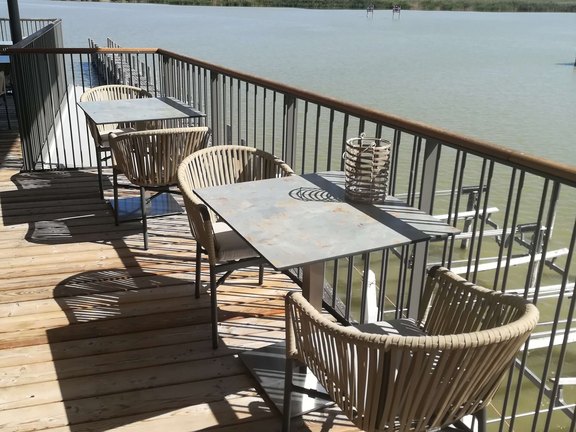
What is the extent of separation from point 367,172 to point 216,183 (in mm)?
1160

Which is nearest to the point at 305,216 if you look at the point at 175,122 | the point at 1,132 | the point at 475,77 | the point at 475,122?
the point at 175,122

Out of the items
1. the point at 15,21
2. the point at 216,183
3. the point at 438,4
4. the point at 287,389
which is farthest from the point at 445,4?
the point at 287,389

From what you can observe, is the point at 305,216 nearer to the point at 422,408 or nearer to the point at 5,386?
the point at 422,408

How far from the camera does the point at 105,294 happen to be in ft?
10.9

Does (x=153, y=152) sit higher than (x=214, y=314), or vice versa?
(x=153, y=152)

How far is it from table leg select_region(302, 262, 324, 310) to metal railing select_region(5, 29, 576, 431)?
23cm

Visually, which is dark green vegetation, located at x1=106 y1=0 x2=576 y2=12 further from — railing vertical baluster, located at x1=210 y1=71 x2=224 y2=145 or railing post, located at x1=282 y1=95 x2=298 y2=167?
railing post, located at x1=282 y1=95 x2=298 y2=167

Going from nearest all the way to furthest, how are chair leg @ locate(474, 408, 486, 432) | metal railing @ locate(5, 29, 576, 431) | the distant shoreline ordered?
chair leg @ locate(474, 408, 486, 432), metal railing @ locate(5, 29, 576, 431), the distant shoreline

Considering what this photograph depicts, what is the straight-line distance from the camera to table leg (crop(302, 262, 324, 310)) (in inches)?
93.4

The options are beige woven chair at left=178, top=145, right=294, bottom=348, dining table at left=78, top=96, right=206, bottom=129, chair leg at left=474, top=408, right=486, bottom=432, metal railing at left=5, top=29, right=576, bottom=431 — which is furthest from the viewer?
dining table at left=78, top=96, right=206, bottom=129

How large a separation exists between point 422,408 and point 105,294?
2.29m

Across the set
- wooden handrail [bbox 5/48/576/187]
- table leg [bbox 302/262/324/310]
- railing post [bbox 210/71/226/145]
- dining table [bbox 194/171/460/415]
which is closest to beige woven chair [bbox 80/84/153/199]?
railing post [bbox 210/71/226/145]

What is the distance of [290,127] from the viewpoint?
3.47 meters

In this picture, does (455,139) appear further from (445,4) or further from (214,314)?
(445,4)
